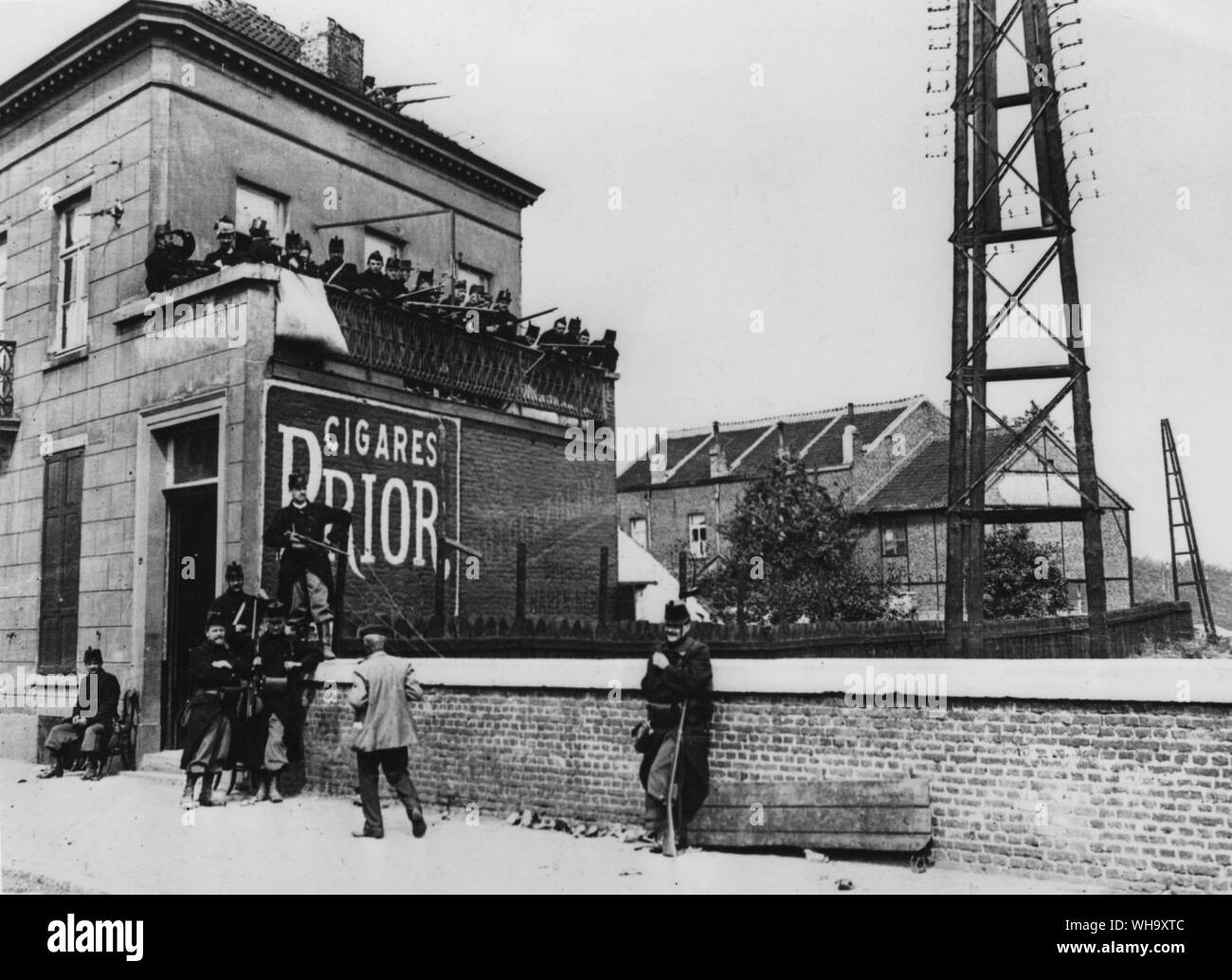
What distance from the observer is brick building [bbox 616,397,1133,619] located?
133 ft

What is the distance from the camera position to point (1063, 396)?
41.2ft

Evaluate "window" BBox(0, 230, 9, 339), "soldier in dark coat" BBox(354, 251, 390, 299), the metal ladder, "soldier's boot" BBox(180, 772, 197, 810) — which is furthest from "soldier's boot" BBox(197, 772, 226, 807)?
the metal ladder

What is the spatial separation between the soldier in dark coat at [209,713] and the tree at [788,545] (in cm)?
2542

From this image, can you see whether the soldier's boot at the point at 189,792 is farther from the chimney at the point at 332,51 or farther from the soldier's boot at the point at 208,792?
the chimney at the point at 332,51

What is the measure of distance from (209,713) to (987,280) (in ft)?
33.1

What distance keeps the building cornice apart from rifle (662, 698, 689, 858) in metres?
12.4

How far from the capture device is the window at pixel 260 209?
53.3 ft

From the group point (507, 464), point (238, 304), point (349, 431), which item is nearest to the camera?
point (238, 304)

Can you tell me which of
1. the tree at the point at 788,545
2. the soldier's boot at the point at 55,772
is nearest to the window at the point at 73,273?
the soldier's boot at the point at 55,772

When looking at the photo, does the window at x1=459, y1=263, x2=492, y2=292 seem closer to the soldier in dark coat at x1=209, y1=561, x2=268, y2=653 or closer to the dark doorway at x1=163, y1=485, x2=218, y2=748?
the dark doorway at x1=163, y1=485, x2=218, y2=748
